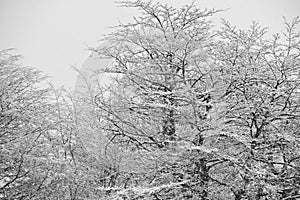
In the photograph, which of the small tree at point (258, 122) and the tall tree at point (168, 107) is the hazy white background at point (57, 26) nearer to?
the tall tree at point (168, 107)

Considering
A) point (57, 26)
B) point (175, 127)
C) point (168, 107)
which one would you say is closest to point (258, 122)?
point (175, 127)

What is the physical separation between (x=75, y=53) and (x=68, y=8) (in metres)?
1.81

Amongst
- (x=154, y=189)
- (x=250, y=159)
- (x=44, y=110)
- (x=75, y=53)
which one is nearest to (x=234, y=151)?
(x=250, y=159)

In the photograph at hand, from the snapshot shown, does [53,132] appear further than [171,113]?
Yes

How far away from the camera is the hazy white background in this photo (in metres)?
13.3

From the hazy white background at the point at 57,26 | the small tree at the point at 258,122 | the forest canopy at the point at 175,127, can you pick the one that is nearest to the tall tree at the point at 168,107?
the forest canopy at the point at 175,127

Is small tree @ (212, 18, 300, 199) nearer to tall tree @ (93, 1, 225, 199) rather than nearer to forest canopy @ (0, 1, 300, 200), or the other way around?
forest canopy @ (0, 1, 300, 200)

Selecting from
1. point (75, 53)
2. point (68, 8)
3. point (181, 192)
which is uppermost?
point (68, 8)

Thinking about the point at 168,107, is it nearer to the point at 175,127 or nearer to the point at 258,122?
the point at 175,127

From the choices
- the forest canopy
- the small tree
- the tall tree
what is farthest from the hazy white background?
the small tree

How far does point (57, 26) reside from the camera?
1439cm

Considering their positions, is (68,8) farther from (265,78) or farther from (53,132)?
(265,78)

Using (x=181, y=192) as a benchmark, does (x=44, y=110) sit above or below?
above

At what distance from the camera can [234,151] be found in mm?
4199
